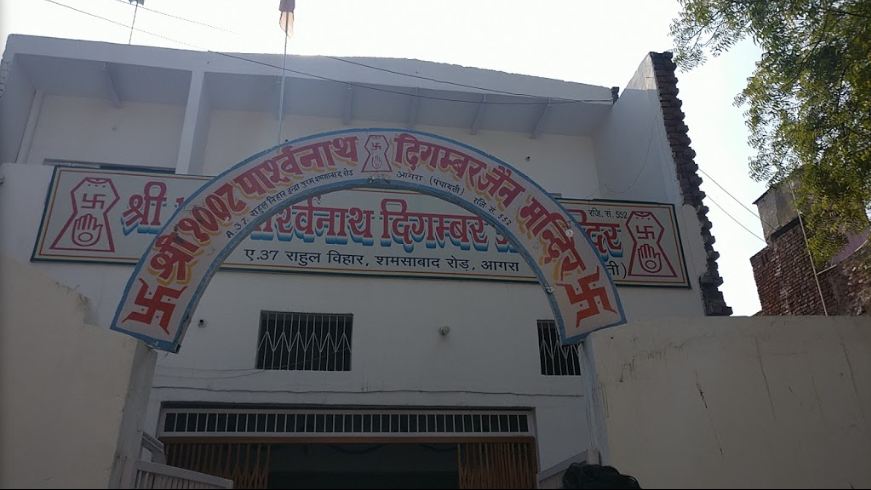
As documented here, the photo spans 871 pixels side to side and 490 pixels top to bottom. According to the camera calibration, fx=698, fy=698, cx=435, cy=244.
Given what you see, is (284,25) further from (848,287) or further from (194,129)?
(848,287)

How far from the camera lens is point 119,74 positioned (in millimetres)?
10078

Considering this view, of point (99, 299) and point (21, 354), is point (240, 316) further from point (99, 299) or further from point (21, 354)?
point (21, 354)

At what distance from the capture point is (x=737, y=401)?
519cm

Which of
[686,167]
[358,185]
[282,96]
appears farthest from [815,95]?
[282,96]

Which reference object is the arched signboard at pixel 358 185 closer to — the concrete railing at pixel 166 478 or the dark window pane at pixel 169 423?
the concrete railing at pixel 166 478

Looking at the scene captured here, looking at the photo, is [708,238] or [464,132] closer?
[708,238]

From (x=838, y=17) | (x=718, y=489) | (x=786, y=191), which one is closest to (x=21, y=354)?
(x=718, y=489)

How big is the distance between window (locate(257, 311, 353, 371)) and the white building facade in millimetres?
24

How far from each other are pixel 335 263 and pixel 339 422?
Result: 6.22ft

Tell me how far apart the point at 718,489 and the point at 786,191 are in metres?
9.80

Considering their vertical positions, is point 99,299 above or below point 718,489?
above

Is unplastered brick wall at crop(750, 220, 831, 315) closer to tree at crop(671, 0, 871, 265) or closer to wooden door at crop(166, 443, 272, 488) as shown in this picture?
tree at crop(671, 0, 871, 265)

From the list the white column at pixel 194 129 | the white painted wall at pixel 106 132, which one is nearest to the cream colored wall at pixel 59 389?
the white column at pixel 194 129

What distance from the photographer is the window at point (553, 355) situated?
27.9 feet
